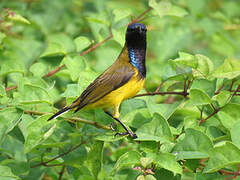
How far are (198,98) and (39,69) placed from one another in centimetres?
160

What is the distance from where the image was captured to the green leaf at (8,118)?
2.54 m

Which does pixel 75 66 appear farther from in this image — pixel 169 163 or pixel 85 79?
pixel 169 163

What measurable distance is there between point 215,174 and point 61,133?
120 centimetres

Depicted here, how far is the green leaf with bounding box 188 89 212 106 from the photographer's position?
251 centimetres

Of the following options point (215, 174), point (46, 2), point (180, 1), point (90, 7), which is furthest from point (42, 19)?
point (215, 174)

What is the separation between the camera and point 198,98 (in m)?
2.54

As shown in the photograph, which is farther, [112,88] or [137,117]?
[112,88]

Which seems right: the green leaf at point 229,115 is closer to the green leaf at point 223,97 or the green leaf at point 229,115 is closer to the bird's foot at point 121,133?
the green leaf at point 223,97

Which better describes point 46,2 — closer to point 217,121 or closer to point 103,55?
point 103,55

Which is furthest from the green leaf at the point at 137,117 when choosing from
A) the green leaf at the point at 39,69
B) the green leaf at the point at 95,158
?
the green leaf at the point at 39,69

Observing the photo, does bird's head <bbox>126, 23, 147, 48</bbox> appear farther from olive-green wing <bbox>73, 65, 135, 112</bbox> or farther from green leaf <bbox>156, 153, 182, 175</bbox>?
green leaf <bbox>156, 153, 182, 175</bbox>

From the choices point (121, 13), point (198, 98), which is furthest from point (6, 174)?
point (121, 13)

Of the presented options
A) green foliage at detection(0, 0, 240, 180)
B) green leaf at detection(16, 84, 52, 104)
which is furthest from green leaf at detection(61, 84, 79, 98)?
green leaf at detection(16, 84, 52, 104)

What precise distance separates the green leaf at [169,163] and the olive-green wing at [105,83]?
0.87 m
